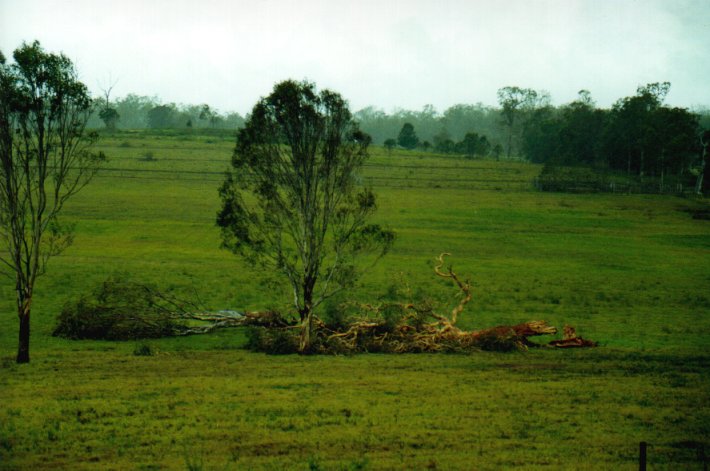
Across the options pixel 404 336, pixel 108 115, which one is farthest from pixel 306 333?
pixel 108 115

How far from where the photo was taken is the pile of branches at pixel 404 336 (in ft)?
77.3

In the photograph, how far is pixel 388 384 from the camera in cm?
1806

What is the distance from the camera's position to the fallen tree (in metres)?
23.7

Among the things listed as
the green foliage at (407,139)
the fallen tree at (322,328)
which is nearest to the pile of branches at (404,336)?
the fallen tree at (322,328)

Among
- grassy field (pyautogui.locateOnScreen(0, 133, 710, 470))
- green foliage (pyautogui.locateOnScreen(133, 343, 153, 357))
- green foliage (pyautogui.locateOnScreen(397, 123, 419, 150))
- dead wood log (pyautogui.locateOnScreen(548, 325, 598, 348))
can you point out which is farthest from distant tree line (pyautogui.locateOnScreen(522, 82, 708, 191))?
green foliage (pyautogui.locateOnScreen(133, 343, 153, 357))

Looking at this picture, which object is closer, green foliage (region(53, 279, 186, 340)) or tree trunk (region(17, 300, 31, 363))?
tree trunk (region(17, 300, 31, 363))

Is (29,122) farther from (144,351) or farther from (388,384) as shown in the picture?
(388,384)

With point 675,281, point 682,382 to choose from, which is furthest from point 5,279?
point 675,281

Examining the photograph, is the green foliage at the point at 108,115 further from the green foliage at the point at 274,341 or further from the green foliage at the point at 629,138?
the green foliage at the point at 629,138

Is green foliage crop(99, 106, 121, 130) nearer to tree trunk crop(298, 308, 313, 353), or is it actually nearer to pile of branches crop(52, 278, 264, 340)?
pile of branches crop(52, 278, 264, 340)

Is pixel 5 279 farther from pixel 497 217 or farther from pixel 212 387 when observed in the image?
pixel 497 217

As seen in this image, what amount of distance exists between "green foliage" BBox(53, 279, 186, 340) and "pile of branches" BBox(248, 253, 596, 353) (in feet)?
13.5

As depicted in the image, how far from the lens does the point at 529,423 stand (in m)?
14.4

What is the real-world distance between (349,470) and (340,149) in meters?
13.9
